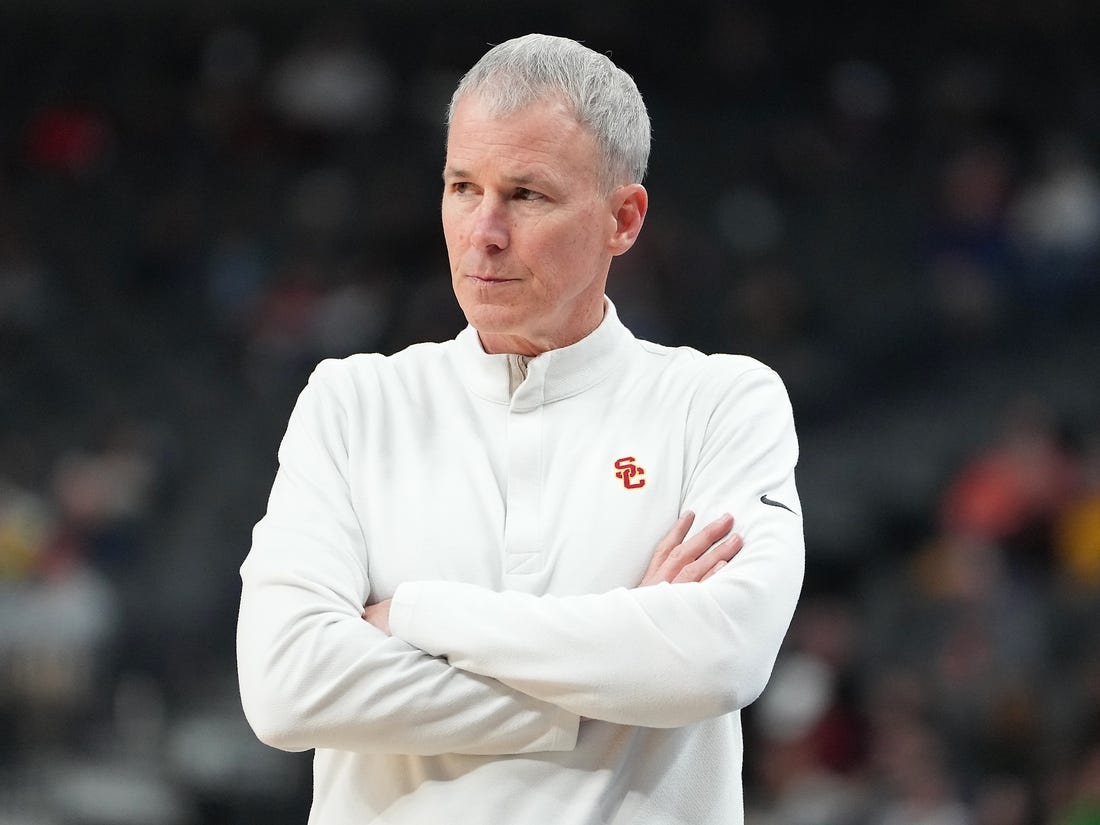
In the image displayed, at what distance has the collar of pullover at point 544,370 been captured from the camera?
245 cm

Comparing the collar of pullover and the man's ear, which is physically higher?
the man's ear

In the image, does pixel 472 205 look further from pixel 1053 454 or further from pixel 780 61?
pixel 780 61

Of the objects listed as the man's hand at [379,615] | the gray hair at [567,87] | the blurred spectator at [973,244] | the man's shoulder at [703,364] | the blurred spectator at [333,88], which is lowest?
the man's hand at [379,615]

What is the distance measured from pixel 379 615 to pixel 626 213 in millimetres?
678

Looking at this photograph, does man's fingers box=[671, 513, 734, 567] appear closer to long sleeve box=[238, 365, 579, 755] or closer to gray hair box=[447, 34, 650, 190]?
long sleeve box=[238, 365, 579, 755]

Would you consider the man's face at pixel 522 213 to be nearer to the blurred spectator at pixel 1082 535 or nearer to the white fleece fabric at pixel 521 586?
the white fleece fabric at pixel 521 586

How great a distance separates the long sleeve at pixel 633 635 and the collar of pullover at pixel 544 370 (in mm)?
341

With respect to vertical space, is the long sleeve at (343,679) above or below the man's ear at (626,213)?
below

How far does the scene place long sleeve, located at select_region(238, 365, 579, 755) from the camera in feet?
7.16

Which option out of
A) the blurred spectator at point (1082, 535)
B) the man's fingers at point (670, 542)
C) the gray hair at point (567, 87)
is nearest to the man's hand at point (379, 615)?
the man's fingers at point (670, 542)

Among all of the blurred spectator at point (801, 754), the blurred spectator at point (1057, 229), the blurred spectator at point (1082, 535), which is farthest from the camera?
the blurred spectator at point (1057, 229)

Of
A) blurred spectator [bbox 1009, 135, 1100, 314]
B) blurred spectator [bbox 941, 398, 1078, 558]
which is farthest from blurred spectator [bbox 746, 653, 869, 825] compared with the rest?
blurred spectator [bbox 1009, 135, 1100, 314]

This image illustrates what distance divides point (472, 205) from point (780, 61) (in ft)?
29.2

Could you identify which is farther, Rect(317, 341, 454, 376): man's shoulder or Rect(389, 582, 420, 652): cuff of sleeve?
Rect(317, 341, 454, 376): man's shoulder
